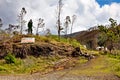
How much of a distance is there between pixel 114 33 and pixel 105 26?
7.97 metres

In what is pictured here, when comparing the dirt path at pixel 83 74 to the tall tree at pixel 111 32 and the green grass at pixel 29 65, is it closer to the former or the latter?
the green grass at pixel 29 65

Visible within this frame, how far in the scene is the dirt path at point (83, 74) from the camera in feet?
101

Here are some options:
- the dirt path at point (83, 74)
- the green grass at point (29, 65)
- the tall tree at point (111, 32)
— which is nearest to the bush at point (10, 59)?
the green grass at point (29, 65)

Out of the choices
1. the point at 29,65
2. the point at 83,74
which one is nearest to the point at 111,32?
the point at 29,65

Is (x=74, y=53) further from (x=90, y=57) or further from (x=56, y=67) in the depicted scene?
(x=56, y=67)

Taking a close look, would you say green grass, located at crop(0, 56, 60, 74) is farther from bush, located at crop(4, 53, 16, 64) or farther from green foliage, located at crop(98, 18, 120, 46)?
green foliage, located at crop(98, 18, 120, 46)

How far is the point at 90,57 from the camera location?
45.8 meters

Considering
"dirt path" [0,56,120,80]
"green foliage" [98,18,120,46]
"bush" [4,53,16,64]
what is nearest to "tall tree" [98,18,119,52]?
"green foliage" [98,18,120,46]

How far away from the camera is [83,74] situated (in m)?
33.5

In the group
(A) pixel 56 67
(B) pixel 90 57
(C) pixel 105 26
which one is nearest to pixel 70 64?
(A) pixel 56 67

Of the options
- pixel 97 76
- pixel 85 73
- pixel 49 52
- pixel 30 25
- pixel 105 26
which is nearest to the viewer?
pixel 97 76

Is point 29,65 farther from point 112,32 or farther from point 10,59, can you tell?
point 112,32

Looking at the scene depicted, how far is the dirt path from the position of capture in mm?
30828

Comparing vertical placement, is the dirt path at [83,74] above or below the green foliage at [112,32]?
below
